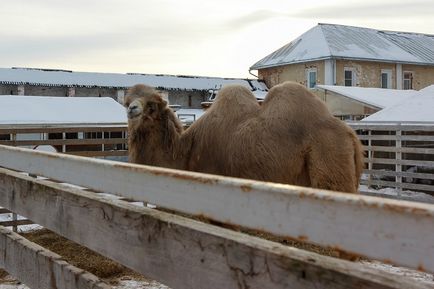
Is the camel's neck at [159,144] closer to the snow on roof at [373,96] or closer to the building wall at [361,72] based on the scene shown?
the snow on roof at [373,96]

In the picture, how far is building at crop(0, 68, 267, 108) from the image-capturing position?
3853 centimetres

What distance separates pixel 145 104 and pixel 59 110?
63.2 feet

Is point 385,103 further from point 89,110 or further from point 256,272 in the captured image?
point 256,272

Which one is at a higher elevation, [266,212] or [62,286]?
[266,212]

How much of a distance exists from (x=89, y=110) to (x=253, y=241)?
25.0 m

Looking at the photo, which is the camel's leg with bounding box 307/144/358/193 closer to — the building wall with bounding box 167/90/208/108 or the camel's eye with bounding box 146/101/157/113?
the camel's eye with bounding box 146/101/157/113

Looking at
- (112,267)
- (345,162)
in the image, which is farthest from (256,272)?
(112,267)

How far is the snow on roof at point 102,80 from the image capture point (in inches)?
1532

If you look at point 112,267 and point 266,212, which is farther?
point 112,267

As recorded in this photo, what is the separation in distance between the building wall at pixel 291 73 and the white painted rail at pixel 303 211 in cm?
3452

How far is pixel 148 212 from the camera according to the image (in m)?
2.18

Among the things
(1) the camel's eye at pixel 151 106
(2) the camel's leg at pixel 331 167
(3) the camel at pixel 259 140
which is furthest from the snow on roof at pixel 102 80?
(2) the camel's leg at pixel 331 167

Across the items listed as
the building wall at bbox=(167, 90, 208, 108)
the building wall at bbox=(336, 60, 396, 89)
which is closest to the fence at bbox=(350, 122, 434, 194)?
the building wall at bbox=(336, 60, 396, 89)

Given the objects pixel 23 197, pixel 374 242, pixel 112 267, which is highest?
pixel 374 242
